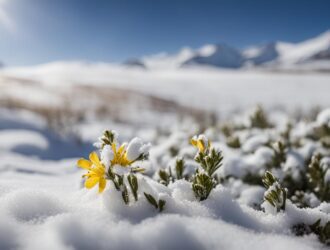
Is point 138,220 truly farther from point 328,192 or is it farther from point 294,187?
point 294,187

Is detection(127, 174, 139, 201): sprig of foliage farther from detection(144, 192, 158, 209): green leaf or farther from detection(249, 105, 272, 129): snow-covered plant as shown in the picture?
detection(249, 105, 272, 129): snow-covered plant

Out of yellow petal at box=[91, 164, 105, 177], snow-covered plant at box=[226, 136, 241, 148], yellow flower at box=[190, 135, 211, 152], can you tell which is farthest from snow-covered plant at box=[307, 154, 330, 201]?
snow-covered plant at box=[226, 136, 241, 148]

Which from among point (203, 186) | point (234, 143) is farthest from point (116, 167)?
point (234, 143)

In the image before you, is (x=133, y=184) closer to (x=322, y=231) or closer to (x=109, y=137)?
(x=109, y=137)

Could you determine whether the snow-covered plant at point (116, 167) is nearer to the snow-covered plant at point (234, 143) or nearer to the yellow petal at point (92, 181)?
the yellow petal at point (92, 181)

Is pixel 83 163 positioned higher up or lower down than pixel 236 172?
higher up

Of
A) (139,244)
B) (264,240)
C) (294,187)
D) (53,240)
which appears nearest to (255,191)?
(294,187)

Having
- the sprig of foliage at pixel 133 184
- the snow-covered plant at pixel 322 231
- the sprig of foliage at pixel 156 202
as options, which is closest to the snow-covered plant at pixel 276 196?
the snow-covered plant at pixel 322 231

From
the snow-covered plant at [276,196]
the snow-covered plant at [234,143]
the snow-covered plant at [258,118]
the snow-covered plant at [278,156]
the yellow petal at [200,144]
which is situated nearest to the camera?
the snow-covered plant at [276,196]
